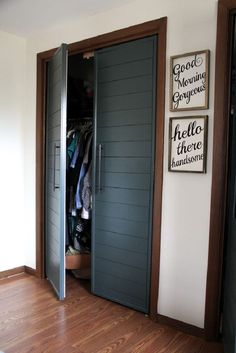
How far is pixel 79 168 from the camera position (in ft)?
9.47

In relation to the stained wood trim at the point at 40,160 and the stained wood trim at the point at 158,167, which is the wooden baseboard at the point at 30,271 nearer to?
the stained wood trim at the point at 40,160

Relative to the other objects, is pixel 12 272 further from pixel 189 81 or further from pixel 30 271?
pixel 189 81

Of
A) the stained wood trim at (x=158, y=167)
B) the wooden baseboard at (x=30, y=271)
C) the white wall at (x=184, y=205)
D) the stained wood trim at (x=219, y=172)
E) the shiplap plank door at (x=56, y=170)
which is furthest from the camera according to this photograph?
the wooden baseboard at (x=30, y=271)

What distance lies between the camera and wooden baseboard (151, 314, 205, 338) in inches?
84.5

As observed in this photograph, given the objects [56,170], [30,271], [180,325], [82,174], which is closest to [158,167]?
[82,174]

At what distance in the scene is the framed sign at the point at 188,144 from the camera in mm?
2066

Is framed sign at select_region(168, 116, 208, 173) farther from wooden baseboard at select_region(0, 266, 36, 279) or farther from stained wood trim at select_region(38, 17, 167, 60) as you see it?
wooden baseboard at select_region(0, 266, 36, 279)

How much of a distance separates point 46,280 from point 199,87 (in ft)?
7.53

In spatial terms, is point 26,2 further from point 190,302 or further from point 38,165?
point 190,302

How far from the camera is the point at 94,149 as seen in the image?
264 centimetres

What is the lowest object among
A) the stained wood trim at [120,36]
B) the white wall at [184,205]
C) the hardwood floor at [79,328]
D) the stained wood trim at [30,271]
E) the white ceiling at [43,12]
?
the hardwood floor at [79,328]

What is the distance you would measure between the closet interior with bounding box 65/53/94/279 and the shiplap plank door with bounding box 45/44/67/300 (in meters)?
0.18

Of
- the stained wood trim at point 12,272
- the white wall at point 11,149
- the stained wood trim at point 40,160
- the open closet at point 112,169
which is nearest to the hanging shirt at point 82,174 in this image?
the open closet at point 112,169

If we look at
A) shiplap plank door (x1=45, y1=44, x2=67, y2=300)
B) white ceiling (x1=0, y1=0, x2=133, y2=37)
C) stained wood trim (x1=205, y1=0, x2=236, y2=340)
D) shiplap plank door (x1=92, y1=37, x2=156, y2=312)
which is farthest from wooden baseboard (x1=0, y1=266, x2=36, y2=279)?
white ceiling (x1=0, y1=0, x2=133, y2=37)
